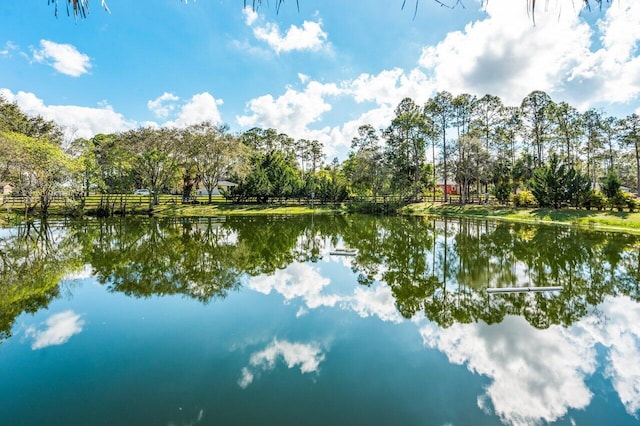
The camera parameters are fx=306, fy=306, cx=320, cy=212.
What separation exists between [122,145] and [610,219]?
45029mm

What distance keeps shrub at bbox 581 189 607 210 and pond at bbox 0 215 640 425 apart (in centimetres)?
1839

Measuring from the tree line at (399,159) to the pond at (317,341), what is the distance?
770 inches

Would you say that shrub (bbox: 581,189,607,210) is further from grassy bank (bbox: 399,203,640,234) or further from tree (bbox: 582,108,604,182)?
tree (bbox: 582,108,604,182)

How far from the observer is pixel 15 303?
7.81m

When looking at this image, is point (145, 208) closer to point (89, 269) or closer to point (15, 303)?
point (89, 269)

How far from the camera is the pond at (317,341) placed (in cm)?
405

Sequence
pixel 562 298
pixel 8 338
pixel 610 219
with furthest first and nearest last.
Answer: pixel 610 219 < pixel 562 298 < pixel 8 338

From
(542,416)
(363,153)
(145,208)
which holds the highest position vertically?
(363,153)

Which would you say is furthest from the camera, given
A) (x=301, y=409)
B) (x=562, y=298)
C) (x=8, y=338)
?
(x=562, y=298)

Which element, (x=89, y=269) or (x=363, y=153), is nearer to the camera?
(x=89, y=269)

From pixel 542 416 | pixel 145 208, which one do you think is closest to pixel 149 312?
A: pixel 542 416

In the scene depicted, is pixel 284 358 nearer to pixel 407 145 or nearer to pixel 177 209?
pixel 177 209

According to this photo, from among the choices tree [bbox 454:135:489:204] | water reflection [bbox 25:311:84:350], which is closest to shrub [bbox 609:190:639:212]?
tree [bbox 454:135:489:204]

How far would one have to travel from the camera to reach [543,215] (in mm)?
27844
